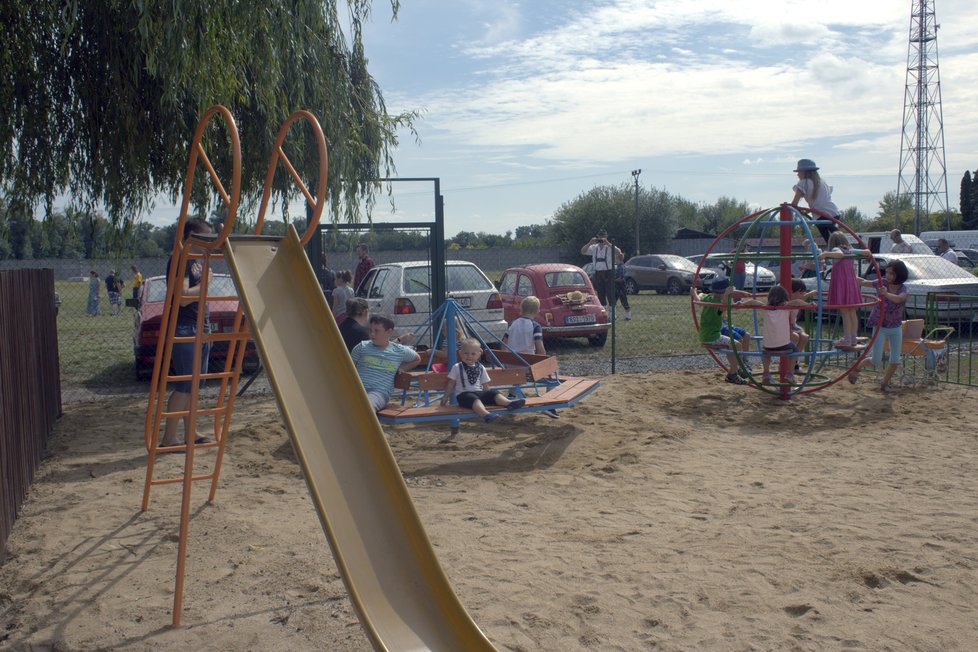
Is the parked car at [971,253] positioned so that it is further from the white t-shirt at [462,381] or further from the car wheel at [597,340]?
the white t-shirt at [462,381]

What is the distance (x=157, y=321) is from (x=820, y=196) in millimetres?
8278

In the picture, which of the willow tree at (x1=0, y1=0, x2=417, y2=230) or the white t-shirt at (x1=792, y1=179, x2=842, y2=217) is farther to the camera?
the white t-shirt at (x1=792, y1=179, x2=842, y2=217)

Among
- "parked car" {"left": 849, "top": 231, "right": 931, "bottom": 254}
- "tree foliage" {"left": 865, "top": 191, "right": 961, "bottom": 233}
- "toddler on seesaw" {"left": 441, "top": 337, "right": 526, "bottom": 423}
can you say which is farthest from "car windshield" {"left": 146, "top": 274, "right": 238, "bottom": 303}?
"tree foliage" {"left": 865, "top": 191, "right": 961, "bottom": 233}

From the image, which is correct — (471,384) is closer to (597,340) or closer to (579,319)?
(579,319)

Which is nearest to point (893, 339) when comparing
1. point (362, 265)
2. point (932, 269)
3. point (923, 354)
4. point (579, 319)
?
point (923, 354)

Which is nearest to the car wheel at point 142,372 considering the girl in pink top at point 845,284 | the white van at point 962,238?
the girl in pink top at point 845,284

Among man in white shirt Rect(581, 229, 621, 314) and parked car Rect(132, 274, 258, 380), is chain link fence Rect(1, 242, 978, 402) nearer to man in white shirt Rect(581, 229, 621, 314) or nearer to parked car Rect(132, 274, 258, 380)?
parked car Rect(132, 274, 258, 380)

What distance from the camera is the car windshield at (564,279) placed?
14.5 meters

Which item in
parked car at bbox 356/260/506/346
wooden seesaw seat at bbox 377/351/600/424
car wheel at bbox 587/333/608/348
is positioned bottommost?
car wheel at bbox 587/333/608/348

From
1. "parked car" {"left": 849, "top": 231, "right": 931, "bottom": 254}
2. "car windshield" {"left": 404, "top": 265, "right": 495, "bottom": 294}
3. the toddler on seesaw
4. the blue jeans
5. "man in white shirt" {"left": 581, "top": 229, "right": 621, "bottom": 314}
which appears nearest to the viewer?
the toddler on seesaw

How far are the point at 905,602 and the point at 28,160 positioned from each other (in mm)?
7603

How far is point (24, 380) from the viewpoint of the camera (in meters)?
6.50

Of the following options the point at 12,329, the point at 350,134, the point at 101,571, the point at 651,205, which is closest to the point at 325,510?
the point at 101,571

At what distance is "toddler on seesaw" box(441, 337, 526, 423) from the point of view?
7.17 m
